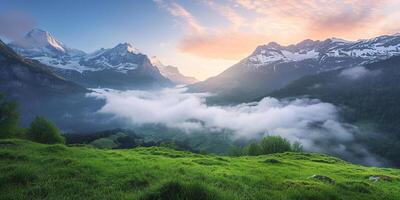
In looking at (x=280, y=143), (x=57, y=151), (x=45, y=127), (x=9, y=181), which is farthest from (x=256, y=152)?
(x=9, y=181)

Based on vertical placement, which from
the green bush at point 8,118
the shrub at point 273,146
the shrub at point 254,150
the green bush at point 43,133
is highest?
the green bush at point 8,118

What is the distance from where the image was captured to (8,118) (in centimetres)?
9431

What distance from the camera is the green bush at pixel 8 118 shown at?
91075mm

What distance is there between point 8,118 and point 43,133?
10.8 m

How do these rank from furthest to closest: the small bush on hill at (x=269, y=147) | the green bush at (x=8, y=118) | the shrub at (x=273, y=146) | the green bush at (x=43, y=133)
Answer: the small bush on hill at (x=269, y=147)
the shrub at (x=273, y=146)
the green bush at (x=43, y=133)
the green bush at (x=8, y=118)

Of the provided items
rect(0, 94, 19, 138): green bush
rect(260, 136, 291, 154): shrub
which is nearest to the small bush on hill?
rect(260, 136, 291, 154): shrub

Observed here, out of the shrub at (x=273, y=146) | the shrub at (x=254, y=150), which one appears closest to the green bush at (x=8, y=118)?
the shrub at (x=254, y=150)

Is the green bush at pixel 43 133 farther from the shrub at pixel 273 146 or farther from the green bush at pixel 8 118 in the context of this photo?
the shrub at pixel 273 146

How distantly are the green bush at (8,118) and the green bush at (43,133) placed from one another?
465 centimetres

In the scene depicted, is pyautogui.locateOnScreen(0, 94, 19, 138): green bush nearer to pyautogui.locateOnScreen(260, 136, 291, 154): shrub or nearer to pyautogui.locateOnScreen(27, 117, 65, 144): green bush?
pyautogui.locateOnScreen(27, 117, 65, 144): green bush

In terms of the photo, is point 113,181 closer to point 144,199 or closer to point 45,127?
point 144,199

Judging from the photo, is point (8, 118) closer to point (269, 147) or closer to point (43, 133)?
point (43, 133)

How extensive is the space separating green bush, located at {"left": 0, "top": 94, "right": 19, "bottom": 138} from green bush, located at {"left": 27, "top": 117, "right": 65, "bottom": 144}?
15.2 feet

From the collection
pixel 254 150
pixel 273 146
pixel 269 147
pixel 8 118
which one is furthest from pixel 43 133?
pixel 273 146
